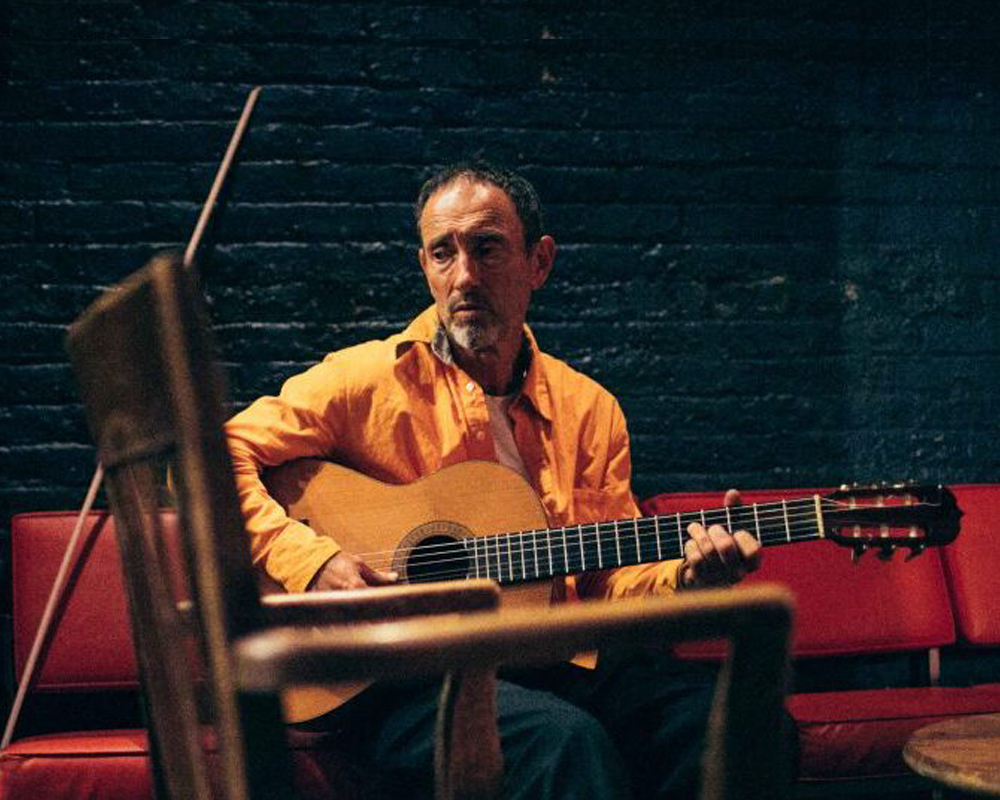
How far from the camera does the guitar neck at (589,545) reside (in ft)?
6.65

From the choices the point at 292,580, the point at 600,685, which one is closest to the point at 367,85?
the point at 292,580

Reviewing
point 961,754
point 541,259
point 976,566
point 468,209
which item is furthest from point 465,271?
point 976,566

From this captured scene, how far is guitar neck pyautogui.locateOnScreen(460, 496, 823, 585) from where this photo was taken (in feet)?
6.65

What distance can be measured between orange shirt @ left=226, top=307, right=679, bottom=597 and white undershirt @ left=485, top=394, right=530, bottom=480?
17 millimetres

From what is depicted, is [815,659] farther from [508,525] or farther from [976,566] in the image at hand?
[508,525]

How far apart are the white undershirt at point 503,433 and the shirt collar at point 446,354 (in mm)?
40

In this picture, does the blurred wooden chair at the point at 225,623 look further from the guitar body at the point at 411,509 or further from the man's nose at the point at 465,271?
the man's nose at the point at 465,271

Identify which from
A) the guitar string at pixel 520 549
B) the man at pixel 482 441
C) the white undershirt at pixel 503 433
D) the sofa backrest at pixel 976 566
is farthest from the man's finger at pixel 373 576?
the sofa backrest at pixel 976 566

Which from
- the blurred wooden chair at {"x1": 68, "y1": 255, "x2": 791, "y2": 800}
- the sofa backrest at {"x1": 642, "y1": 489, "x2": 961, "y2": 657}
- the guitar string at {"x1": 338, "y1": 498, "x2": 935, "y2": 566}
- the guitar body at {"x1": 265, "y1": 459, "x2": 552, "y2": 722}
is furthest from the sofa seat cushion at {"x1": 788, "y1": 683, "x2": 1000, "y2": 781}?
the blurred wooden chair at {"x1": 68, "y1": 255, "x2": 791, "y2": 800}

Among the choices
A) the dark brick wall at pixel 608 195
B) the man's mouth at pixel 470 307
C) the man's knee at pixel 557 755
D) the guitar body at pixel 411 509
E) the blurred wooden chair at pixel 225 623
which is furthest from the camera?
the dark brick wall at pixel 608 195

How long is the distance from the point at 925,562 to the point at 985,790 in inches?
55.6

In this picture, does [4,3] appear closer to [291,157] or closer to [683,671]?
[291,157]

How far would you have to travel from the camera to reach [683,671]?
7.07ft

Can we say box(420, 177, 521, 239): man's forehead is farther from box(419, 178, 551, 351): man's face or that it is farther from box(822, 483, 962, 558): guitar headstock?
box(822, 483, 962, 558): guitar headstock
